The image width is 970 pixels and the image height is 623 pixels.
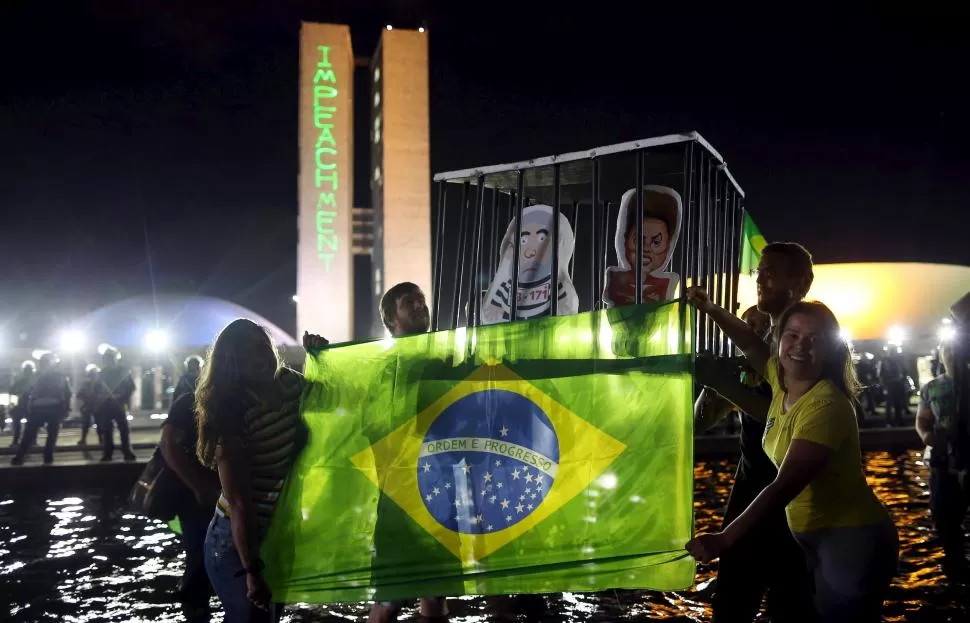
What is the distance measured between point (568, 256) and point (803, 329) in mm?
3088

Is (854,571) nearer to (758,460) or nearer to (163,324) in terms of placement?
(758,460)

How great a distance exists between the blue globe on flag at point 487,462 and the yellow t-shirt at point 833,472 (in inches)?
38.6

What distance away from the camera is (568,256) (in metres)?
5.77

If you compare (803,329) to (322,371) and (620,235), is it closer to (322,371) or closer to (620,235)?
(322,371)

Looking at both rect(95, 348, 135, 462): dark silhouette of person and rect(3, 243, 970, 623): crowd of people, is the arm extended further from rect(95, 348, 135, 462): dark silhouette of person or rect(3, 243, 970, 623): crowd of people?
rect(95, 348, 135, 462): dark silhouette of person

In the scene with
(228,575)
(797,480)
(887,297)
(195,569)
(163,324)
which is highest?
(887,297)

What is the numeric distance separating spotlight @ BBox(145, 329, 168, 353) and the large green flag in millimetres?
23726

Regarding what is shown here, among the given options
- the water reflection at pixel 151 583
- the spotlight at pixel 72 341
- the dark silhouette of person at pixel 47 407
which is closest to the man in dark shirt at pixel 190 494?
the water reflection at pixel 151 583

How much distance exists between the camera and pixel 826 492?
266 centimetres

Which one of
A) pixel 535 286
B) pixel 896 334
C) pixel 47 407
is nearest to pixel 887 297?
pixel 896 334

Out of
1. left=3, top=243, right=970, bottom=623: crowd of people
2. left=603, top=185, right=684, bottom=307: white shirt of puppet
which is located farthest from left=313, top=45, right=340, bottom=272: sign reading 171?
left=3, top=243, right=970, bottom=623: crowd of people

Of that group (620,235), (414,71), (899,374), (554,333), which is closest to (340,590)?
(554,333)

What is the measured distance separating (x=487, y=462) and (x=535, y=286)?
256 centimetres

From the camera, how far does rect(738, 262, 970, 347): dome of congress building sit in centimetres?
2433
